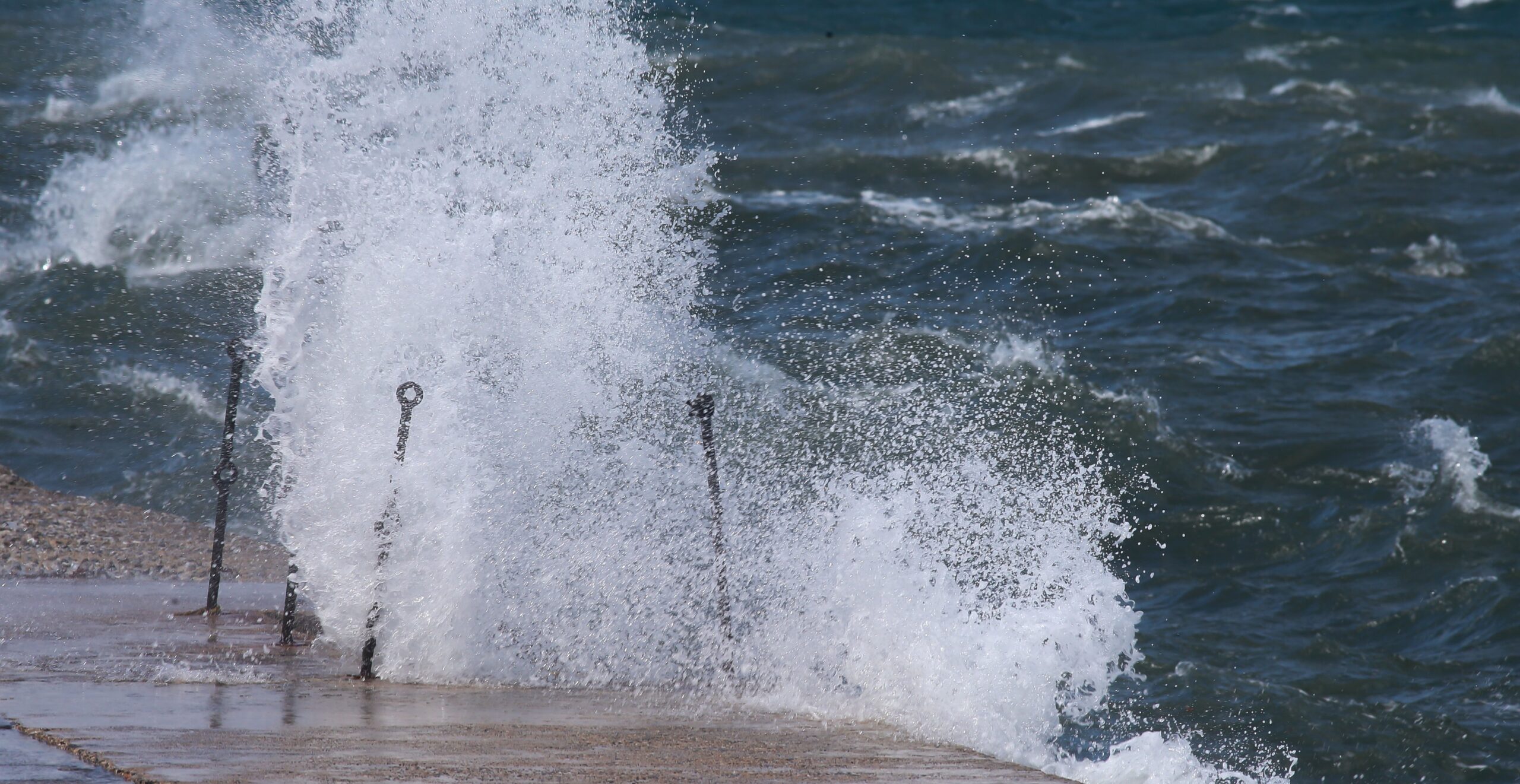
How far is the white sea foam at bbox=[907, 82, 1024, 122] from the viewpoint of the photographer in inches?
1061

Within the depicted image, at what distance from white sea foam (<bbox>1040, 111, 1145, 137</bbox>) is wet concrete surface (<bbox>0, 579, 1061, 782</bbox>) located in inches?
818

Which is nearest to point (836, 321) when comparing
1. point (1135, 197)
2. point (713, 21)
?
point (1135, 197)

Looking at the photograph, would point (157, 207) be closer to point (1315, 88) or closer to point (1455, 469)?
point (1455, 469)

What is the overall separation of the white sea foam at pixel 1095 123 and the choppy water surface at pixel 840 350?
0.29 meters

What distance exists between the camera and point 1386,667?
10.8 meters

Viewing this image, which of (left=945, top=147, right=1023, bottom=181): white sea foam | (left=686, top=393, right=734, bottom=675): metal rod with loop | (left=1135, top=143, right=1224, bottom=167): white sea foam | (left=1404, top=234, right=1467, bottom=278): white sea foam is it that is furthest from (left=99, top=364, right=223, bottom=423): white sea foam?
(left=1135, top=143, right=1224, bottom=167): white sea foam

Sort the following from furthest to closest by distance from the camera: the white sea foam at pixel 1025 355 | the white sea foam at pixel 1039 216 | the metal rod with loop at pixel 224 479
Result: 1. the white sea foam at pixel 1039 216
2. the white sea foam at pixel 1025 355
3. the metal rod with loop at pixel 224 479

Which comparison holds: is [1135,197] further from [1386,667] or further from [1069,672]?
[1069,672]

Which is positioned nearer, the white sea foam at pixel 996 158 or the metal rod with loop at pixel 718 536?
the metal rod with loop at pixel 718 536

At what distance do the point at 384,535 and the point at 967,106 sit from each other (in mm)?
22085

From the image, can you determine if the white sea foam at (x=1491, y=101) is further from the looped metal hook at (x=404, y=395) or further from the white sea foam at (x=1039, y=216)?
the looped metal hook at (x=404, y=395)

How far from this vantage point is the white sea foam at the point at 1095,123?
2602cm

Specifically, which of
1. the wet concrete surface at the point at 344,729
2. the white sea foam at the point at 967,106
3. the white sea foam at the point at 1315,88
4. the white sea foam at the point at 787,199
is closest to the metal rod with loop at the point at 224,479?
the wet concrete surface at the point at 344,729

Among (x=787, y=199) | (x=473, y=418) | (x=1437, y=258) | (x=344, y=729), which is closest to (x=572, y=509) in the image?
(x=473, y=418)
